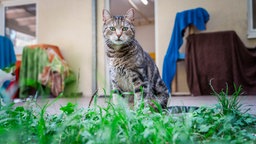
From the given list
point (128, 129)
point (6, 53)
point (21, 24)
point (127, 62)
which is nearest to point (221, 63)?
point (127, 62)

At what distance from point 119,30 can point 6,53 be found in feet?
7.63

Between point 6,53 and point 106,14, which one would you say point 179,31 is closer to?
point 106,14

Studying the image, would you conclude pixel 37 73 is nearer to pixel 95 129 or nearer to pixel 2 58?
pixel 2 58

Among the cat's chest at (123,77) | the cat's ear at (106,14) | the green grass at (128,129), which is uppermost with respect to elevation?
→ the cat's ear at (106,14)

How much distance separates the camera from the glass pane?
597 cm

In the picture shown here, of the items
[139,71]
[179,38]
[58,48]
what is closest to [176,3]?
[179,38]

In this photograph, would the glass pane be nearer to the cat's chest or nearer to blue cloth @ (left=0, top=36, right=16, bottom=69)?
blue cloth @ (left=0, top=36, right=16, bottom=69)

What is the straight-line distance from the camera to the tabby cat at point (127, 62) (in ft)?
5.83

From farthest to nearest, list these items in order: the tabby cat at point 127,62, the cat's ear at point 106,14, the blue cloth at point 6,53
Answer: the blue cloth at point 6,53, the cat's ear at point 106,14, the tabby cat at point 127,62

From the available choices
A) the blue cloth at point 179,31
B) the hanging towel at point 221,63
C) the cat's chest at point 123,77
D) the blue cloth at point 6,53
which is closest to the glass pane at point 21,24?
the blue cloth at point 6,53

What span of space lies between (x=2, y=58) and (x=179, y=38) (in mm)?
2569

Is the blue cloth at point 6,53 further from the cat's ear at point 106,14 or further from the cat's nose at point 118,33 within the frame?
the cat's nose at point 118,33

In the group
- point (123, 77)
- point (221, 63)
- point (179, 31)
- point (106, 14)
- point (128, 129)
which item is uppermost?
point (179, 31)

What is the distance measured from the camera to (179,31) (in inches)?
161
